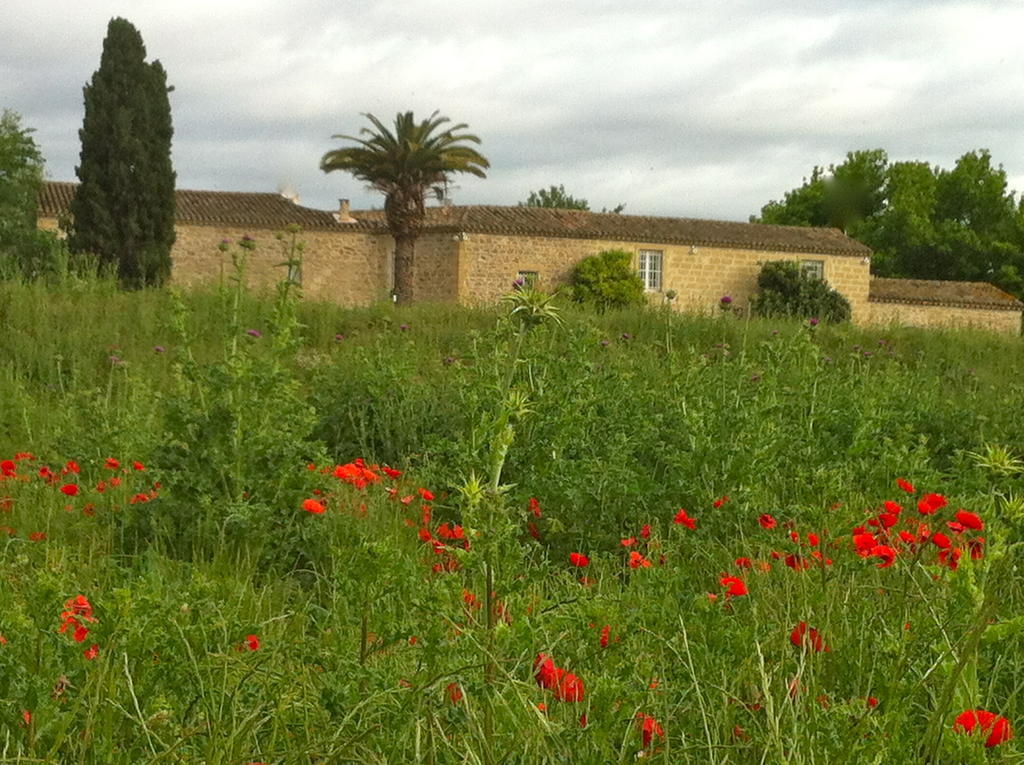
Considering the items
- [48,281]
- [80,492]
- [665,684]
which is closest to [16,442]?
[80,492]

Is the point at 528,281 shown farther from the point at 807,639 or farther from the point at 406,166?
the point at 406,166

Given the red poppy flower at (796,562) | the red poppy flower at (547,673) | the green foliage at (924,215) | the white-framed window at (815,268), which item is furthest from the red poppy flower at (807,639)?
the green foliage at (924,215)

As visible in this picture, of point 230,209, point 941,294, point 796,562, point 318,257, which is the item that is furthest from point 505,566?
point 941,294

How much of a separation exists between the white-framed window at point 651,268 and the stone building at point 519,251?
0.03 meters

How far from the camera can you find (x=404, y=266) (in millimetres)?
29594

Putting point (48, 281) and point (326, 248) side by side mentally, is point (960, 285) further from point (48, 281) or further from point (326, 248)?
point (48, 281)

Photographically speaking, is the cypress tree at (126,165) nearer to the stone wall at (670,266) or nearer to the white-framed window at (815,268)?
the stone wall at (670,266)

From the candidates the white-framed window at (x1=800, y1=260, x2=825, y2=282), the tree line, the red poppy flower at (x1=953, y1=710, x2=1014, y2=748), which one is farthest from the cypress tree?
the red poppy flower at (x1=953, y1=710, x2=1014, y2=748)

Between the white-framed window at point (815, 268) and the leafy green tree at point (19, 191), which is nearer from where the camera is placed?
the leafy green tree at point (19, 191)

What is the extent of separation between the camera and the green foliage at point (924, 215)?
42906mm

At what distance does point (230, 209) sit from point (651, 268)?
38.8 feet

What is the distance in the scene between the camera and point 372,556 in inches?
92.8

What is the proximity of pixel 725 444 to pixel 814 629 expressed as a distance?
7.76 feet

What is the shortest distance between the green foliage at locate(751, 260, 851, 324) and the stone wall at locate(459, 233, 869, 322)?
0.51 meters
